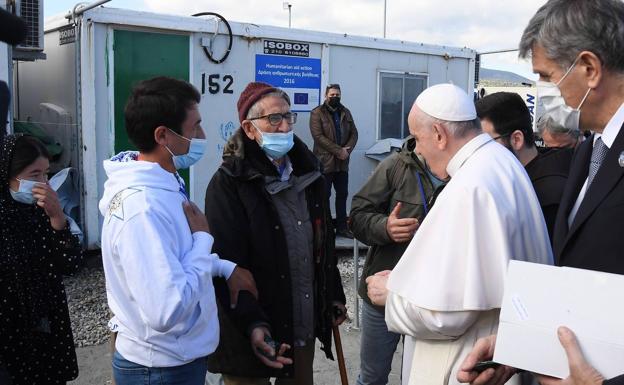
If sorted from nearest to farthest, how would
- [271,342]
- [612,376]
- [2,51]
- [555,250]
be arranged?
[612,376] → [555,250] → [271,342] → [2,51]

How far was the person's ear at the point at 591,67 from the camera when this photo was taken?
6.08 feet

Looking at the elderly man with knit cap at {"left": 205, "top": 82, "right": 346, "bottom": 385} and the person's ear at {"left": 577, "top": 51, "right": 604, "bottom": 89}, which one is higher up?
the person's ear at {"left": 577, "top": 51, "right": 604, "bottom": 89}

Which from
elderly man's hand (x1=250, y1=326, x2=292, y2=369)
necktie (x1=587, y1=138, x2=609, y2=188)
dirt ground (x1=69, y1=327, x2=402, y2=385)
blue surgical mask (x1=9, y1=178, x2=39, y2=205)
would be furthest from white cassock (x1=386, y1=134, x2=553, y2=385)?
dirt ground (x1=69, y1=327, x2=402, y2=385)

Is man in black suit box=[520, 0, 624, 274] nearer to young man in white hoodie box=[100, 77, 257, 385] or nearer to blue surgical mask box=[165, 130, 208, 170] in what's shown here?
young man in white hoodie box=[100, 77, 257, 385]

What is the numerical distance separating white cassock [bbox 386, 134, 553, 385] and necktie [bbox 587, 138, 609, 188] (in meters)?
0.24

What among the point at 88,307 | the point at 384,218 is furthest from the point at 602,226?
the point at 88,307

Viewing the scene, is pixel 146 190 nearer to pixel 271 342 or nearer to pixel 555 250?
pixel 271 342

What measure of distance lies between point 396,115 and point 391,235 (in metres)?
6.77

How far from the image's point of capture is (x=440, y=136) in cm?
250

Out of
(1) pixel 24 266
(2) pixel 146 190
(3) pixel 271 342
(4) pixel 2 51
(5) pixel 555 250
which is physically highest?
(4) pixel 2 51

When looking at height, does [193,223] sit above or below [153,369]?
above

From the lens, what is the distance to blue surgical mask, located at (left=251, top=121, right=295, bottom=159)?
3098mm

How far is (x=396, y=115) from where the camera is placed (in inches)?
392

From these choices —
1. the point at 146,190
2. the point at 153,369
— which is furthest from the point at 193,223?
the point at 153,369
